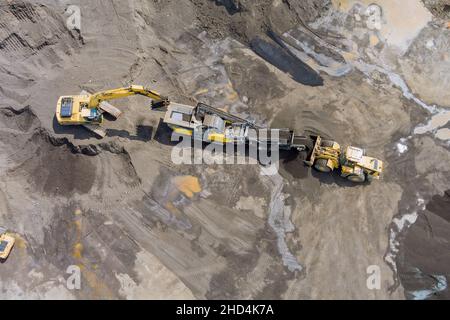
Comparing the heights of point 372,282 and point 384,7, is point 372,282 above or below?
below

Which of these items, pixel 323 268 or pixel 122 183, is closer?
pixel 323 268

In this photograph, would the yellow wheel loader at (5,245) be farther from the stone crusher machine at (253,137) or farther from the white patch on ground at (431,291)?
the white patch on ground at (431,291)

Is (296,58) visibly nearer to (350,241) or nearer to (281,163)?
(281,163)

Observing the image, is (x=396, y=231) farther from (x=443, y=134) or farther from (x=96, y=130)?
(x=96, y=130)

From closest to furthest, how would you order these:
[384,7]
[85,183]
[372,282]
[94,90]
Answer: [372,282]
[85,183]
[94,90]
[384,7]

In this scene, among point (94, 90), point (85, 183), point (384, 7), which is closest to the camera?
point (85, 183)


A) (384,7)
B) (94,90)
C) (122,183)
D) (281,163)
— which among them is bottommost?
(122,183)

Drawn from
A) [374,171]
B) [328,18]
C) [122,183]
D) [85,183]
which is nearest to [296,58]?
[328,18]
